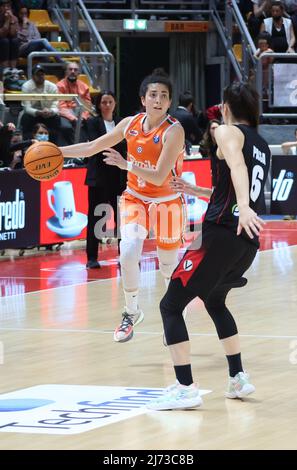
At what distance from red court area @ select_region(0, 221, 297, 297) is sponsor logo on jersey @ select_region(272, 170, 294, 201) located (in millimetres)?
2768

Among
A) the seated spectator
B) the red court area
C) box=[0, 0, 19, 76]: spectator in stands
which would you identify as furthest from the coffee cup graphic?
box=[0, 0, 19, 76]: spectator in stands

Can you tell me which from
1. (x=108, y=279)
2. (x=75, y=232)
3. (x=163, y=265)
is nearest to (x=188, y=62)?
(x=75, y=232)

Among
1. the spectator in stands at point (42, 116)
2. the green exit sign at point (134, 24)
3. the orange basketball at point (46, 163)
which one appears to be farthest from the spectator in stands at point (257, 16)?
the orange basketball at point (46, 163)

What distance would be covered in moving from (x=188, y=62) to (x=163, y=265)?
18483 millimetres

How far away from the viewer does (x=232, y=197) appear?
6984mm

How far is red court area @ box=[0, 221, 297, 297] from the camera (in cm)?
1329

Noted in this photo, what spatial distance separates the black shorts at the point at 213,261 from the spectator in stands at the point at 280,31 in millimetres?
17703

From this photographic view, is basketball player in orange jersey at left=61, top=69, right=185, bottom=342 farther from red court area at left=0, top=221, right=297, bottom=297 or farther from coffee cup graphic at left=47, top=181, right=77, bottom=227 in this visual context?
coffee cup graphic at left=47, top=181, right=77, bottom=227

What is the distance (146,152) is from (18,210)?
6.47 meters

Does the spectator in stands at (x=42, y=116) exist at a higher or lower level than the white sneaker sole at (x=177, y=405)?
higher

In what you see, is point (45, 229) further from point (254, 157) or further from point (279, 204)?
point (254, 157)

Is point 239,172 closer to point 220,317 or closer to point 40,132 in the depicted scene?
point 220,317

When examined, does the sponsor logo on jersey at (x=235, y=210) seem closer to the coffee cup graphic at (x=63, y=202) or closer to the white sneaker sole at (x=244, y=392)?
the white sneaker sole at (x=244, y=392)

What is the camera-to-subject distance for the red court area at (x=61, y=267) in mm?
13289
